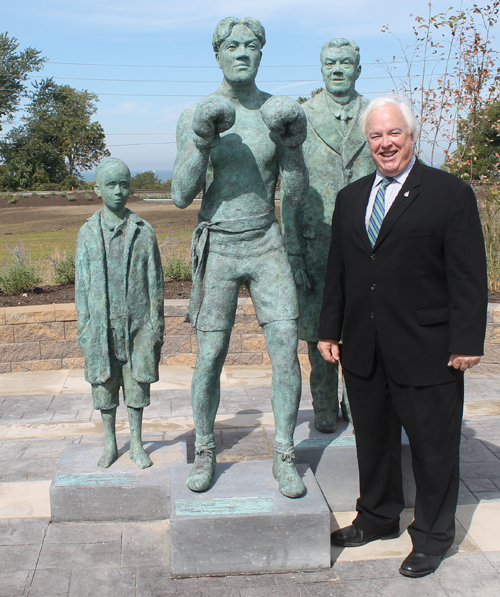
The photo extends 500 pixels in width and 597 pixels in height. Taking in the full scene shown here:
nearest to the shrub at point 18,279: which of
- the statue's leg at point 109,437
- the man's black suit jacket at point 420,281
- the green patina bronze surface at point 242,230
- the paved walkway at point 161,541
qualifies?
the paved walkway at point 161,541

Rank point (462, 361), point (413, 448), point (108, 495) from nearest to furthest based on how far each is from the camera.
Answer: point (462, 361) < point (413, 448) < point (108, 495)

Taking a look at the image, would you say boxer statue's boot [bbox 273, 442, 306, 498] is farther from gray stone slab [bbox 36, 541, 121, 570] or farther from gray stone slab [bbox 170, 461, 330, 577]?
gray stone slab [bbox 36, 541, 121, 570]

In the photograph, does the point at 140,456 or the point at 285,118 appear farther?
the point at 140,456

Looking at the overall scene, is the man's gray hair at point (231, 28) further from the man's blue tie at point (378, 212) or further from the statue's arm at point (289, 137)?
the man's blue tie at point (378, 212)

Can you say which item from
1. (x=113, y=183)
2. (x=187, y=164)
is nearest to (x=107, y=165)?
(x=113, y=183)

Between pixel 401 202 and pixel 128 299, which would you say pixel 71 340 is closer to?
pixel 128 299

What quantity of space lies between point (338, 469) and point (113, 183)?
2079 millimetres

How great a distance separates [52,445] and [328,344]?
8.40 feet

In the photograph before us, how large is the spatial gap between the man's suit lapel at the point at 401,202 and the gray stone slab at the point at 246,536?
53.9 inches

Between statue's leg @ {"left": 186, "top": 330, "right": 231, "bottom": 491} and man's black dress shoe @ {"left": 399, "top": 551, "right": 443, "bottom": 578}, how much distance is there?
104cm

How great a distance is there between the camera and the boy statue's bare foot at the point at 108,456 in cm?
378

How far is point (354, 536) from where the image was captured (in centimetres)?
337

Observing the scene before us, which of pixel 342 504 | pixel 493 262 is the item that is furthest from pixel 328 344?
pixel 493 262

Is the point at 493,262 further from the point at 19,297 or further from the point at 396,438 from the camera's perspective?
the point at 19,297
